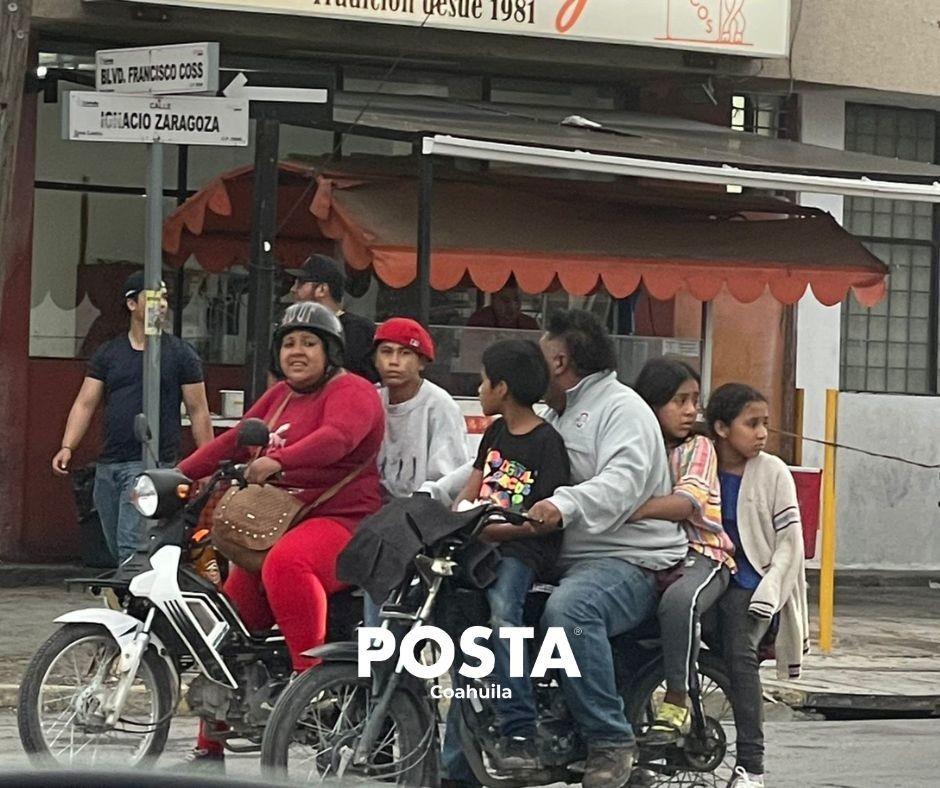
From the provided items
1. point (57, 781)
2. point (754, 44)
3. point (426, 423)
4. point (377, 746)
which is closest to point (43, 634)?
point (426, 423)

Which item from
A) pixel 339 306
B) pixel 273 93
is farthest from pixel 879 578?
pixel 339 306

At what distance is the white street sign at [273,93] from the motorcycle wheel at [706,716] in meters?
3.80

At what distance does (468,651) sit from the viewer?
257 inches

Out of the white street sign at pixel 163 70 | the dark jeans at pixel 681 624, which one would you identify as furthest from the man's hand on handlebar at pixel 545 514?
the white street sign at pixel 163 70

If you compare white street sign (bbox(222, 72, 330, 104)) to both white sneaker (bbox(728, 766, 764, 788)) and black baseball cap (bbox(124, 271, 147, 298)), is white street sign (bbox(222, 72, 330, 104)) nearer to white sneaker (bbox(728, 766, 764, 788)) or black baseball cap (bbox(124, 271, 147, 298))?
black baseball cap (bbox(124, 271, 147, 298))

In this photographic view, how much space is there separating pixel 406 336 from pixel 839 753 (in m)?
2.94

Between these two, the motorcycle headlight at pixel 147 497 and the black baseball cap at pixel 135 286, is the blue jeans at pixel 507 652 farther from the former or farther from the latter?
the black baseball cap at pixel 135 286

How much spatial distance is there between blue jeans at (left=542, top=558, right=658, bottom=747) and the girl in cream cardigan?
0.55m

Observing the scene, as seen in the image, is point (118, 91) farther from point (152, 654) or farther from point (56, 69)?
point (56, 69)

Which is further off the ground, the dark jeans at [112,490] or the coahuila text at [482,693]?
the dark jeans at [112,490]

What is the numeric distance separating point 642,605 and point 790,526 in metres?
0.74

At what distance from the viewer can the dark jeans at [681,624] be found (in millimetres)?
6730

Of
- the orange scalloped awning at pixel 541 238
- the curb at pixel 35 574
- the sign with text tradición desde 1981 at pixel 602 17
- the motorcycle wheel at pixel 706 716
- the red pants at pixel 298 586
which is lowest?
the curb at pixel 35 574

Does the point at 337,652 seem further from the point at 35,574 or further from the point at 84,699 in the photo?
the point at 35,574
